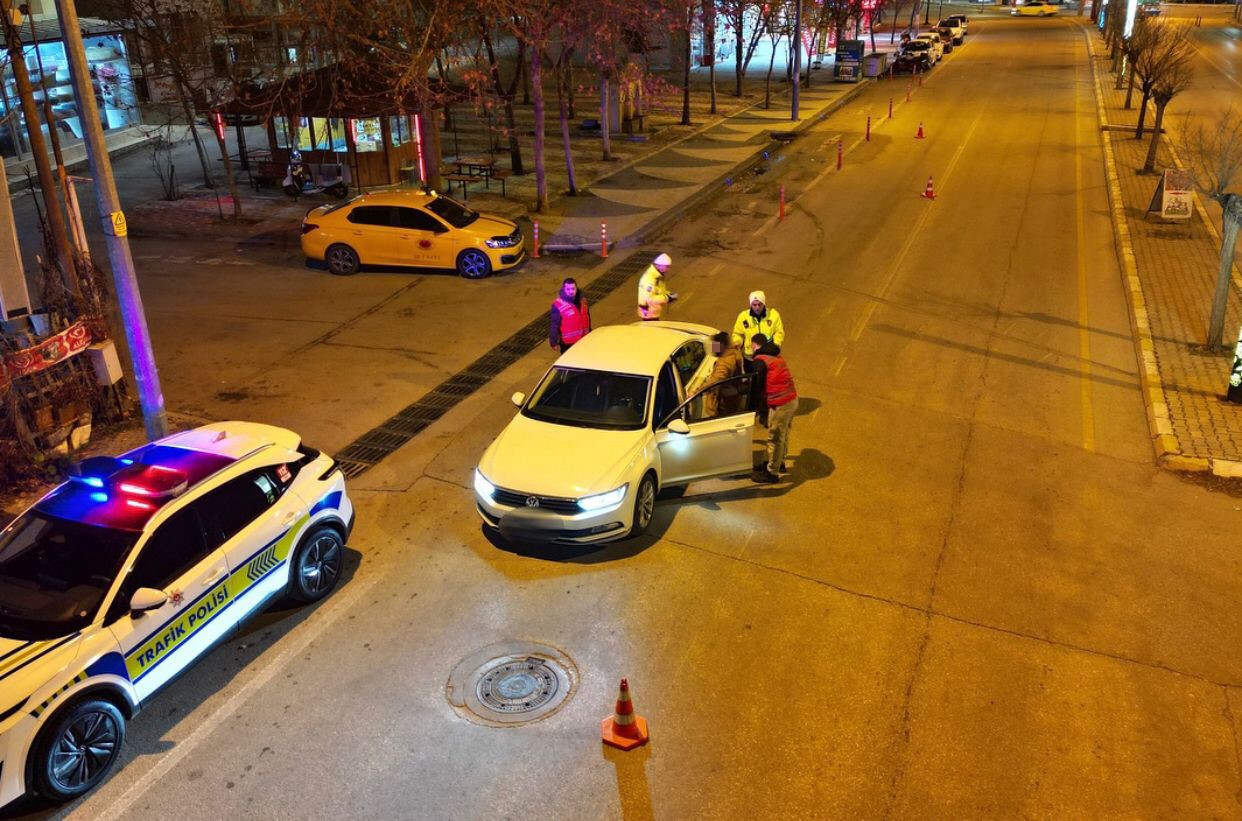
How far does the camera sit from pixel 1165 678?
281 inches

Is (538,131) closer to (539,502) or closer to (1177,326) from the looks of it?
(1177,326)

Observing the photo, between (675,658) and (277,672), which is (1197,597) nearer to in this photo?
(675,658)

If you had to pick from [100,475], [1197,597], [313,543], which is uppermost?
[100,475]

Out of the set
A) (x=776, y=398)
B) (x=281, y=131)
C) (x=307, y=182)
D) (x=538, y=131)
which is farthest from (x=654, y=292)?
(x=281, y=131)

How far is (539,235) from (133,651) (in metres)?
15.5

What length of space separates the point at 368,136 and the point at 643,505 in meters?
19.5

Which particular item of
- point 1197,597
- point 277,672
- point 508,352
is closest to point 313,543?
point 277,672

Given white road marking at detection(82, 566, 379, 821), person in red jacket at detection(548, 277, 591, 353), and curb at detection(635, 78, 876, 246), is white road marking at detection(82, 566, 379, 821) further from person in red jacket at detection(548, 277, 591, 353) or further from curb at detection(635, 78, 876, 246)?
curb at detection(635, 78, 876, 246)

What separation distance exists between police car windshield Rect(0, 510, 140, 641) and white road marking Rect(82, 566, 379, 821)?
113 centimetres

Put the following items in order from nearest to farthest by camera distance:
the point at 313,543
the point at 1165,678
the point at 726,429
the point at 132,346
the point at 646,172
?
the point at 1165,678
the point at 313,543
the point at 726,429
the point at 132,346
the point at 646,172

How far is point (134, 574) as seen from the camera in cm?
655

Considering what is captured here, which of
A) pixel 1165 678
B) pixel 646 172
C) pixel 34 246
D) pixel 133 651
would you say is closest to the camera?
pixel 133 651

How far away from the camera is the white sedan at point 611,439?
8.38 m

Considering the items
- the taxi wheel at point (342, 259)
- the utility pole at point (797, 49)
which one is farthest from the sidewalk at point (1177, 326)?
the taxi wheel at point (342, 259)
